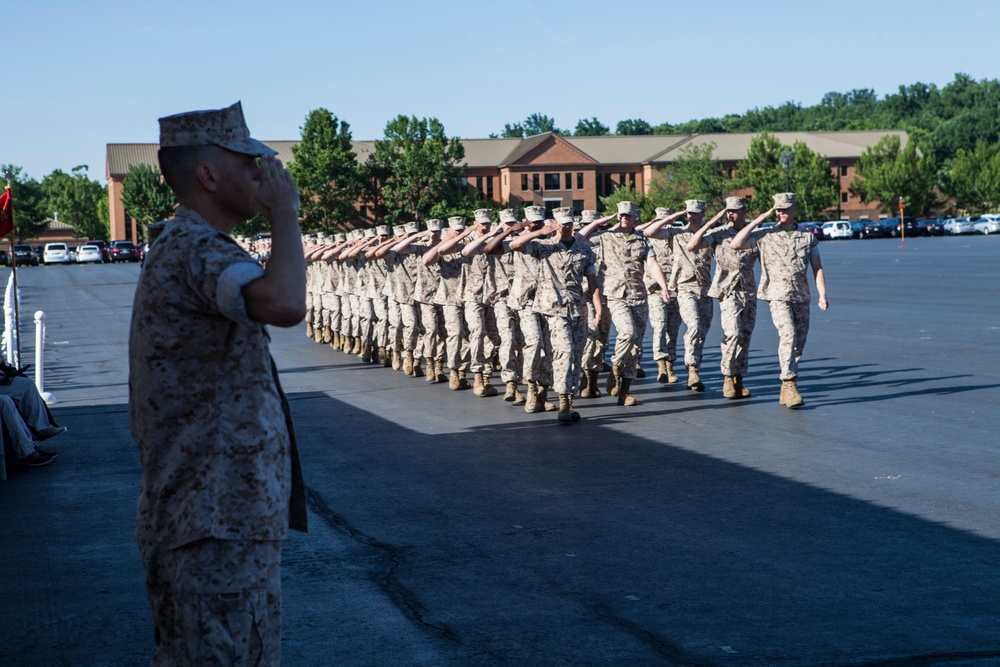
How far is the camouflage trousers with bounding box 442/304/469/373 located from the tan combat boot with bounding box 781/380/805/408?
14.1 ft

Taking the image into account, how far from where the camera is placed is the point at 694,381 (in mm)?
14164

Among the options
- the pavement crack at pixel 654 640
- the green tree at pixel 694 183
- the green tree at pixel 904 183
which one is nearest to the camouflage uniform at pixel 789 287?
the pavement crack at pixel 654 640

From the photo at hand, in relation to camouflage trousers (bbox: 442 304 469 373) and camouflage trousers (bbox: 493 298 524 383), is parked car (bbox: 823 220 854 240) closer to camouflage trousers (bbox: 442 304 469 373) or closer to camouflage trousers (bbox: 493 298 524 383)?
camouflage trousers (bbox: 442 304 469 373)

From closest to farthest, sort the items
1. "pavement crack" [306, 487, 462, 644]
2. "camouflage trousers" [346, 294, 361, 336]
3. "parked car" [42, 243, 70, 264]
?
"pavement crack" [306, 487, 462, 644] < "camouflage trousers" [346, 294, 361, 336] < "parked car" [42, 243, 70, 264]

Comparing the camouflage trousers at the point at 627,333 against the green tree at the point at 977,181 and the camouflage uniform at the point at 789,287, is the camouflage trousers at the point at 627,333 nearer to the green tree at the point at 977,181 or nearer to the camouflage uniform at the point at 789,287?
the camouflage uniform at the point at 789,287

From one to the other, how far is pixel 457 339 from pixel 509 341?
163 centimetres

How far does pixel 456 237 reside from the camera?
1382 centimetres

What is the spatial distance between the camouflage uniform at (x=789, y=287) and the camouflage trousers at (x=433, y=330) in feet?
15.8

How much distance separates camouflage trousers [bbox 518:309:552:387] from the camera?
42.0 ft

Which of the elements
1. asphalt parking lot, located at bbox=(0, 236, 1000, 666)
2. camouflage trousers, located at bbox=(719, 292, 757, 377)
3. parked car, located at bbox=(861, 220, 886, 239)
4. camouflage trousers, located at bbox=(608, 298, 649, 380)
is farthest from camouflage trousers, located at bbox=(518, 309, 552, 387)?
parked car, located at bbox=(861, 220, 886, 239)

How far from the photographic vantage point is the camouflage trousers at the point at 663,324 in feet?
49.8

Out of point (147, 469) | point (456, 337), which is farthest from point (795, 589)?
point (456, 337)

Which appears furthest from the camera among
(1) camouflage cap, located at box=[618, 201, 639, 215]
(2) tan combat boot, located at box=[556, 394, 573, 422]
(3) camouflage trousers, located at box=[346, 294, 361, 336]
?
(3) camouflage trousers, located at box=[346, 294, 361, 336]

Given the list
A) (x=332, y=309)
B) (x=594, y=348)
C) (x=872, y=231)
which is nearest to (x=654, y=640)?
(x=594, y=348)
